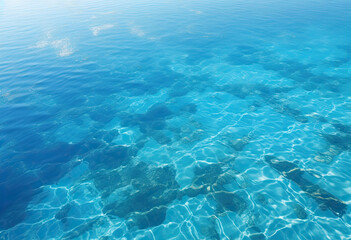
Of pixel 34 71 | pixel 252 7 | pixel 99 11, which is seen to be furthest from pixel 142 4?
pixel 34 71

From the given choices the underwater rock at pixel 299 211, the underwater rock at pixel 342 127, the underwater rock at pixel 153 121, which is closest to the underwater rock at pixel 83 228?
the underwater rock at pixel 153 121

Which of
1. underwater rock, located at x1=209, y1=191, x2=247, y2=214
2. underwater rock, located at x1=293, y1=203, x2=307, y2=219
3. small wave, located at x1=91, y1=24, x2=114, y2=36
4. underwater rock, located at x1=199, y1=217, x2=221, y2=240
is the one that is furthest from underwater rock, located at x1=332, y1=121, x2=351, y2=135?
small wave, located at x1=91, y1=24, x2=114, y2=36

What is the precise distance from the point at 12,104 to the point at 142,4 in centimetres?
5483

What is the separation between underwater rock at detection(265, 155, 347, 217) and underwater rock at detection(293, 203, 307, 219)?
120cm

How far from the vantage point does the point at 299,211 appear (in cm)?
1290

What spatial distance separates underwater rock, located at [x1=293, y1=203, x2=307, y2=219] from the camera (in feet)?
41.5

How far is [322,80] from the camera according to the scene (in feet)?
84.0

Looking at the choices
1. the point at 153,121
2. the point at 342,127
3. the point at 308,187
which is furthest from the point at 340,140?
the point at 153,121

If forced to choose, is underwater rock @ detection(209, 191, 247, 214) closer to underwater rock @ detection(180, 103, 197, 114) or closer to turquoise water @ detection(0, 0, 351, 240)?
turquoise water @ detection(0, 0, 351, 240)

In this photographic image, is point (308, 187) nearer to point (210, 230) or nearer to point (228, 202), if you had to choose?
point (228, 202)

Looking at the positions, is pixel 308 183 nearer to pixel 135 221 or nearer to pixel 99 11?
pixel 135 221

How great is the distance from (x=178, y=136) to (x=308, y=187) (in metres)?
10.4

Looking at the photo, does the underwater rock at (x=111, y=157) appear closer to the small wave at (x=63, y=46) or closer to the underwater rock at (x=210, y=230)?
the underwater rock at (x=210, y=230)

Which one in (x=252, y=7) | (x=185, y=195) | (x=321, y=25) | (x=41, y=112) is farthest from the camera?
(x=252, y=7)
